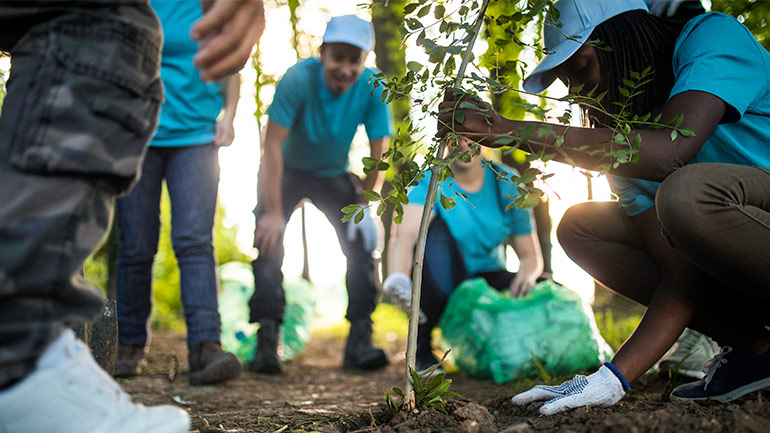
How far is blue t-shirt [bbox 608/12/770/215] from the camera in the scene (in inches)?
60.2

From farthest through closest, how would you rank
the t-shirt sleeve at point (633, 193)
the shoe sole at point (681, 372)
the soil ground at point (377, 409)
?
1. the shoe sole at point (681, 372)
2. the t-shirt sleeve at point (633, 193)
3. the soil ground at point (377, 409)

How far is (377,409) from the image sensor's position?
183 centimetres

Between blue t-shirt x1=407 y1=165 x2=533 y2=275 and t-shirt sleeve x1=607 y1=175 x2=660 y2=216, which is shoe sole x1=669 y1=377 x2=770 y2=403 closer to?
t-shirt sleeve x1=607 y1=175 x2=660 y2=216

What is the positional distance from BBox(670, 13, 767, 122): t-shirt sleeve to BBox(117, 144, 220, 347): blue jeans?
1942 millimetres

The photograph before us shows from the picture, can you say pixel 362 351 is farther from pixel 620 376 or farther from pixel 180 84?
pixel 620 376

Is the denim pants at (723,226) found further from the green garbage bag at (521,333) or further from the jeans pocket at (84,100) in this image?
the jeans pocket at (84,100)

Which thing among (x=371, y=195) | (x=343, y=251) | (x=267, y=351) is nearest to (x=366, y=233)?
(x=343, y=251)

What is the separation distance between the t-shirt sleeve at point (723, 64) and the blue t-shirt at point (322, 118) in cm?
209

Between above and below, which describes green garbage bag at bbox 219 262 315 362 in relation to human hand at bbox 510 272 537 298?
below

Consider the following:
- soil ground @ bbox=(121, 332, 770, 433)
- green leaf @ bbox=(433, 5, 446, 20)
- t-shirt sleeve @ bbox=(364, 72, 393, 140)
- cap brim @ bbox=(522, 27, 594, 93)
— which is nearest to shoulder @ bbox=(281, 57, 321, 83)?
t-shirt sleeve @ bbox=(364, 72, 393, 140)

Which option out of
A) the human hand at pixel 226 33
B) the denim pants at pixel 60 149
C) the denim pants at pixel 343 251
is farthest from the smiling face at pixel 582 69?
the denim pants at pixel 343 251

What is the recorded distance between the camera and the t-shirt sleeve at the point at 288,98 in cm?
344

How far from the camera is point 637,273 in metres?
2.03

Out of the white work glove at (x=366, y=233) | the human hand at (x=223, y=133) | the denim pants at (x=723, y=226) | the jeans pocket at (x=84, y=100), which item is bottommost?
the white work glove at (x=366, y=233)
